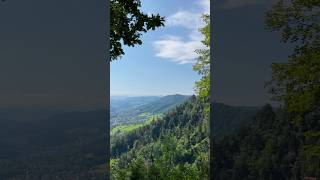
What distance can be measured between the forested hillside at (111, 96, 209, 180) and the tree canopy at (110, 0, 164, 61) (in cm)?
385

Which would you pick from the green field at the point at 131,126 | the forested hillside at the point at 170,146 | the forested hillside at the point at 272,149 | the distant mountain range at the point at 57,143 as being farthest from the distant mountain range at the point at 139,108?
the distant mountain range at the point at 57,143

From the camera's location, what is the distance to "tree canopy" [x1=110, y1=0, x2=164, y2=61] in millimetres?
12844

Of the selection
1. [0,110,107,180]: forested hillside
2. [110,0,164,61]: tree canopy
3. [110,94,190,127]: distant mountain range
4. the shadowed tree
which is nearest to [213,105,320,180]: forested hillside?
the shadowed tree

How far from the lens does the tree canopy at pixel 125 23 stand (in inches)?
506

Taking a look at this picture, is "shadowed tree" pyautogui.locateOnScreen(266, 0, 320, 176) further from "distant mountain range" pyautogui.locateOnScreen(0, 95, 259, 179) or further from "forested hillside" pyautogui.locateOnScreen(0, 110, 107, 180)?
"forested hillside" pyautogui.locateOnScreen(0, 110, 107, 180)

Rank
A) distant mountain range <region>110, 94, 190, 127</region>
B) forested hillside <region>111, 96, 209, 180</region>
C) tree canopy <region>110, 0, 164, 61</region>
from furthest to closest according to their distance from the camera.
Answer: distant mountain range <region>110, 94, 190, 127</region> → forested hillside <region>111, 96, 209, 180</region> → tree canopy <region>110, 0, 164, 61</region>

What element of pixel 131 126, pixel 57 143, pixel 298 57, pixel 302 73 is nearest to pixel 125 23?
pixel 57 143

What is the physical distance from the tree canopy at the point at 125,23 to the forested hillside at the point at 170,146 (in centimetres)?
385

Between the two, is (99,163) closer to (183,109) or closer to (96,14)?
(96,14)

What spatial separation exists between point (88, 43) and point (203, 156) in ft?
30.5

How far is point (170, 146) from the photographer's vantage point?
20.1 metres

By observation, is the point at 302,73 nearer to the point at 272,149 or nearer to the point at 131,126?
the point at 272,149

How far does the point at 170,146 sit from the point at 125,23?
8156 mm

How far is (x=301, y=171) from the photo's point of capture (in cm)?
1038
